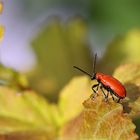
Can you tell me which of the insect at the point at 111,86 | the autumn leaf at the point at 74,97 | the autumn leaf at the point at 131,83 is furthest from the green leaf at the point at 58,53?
the insect at the point at 111,86

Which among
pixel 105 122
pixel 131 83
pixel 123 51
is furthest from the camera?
pixel 123 51

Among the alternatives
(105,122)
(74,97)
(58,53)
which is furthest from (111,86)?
(58,53)

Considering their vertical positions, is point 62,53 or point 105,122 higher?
point 62,53

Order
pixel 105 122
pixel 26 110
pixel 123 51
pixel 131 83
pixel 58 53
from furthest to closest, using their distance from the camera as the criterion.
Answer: pixel 58 53 < pixel 123 51 < pixel 26 110 < pixel 131 83 < pixel 105 122

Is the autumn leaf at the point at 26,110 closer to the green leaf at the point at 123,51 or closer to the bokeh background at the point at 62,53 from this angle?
the bokeh background at the point at 62,53

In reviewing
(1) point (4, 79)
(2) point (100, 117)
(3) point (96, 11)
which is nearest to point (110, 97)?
(2) point (100, 117)

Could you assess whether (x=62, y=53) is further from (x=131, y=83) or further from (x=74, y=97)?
(x=131, y=83)

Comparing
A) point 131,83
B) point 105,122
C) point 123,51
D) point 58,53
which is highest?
point 58,53

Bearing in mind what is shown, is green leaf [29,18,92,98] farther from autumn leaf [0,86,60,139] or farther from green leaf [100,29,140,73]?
autumn leaf [0,86,60,139]
